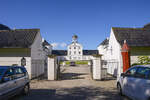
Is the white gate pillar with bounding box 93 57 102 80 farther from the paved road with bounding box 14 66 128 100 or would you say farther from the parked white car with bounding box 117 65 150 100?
the parked white car with bounding box 117 65 150 100

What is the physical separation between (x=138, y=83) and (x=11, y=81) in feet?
16.9

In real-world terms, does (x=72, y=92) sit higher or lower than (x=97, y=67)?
lower

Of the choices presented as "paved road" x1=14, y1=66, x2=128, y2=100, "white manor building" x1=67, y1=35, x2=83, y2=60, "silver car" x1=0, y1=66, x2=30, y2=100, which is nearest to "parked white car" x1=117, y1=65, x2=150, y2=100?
"paved road" x1=14, y1=66, x2=128, y2=100

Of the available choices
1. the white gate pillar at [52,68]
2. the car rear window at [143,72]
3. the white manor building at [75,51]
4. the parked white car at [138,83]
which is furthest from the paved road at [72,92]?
the white manor building at [75,51]

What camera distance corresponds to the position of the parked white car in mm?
4945

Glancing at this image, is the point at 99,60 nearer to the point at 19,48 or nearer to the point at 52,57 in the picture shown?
the point at 52,57

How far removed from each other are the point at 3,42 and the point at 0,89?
9.77 m

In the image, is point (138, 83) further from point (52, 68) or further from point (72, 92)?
point (52, 68)

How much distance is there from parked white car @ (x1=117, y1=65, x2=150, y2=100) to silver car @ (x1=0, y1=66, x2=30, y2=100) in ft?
16.6

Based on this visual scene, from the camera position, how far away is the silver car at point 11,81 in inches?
215

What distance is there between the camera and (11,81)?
20.1 ft

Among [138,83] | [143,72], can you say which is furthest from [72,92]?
[143,72]

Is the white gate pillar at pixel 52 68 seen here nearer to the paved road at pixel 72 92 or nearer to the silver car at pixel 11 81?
the paved road at pixel 72 92

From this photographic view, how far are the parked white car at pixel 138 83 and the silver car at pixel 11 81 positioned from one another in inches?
199
